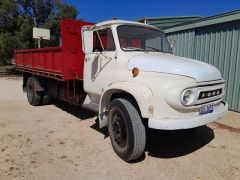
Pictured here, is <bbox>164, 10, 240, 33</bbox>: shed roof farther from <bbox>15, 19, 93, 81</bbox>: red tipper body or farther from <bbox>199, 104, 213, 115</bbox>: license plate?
<bbox>199, 104, 213, 115</bbox>: license plate

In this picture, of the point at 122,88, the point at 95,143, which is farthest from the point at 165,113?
the point at 95,143

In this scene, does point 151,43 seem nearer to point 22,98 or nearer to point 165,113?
point 165,113

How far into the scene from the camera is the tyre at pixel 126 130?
13.4 ft

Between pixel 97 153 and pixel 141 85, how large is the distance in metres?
1.58

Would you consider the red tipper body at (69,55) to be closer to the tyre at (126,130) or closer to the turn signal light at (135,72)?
the tyre at (126,130)

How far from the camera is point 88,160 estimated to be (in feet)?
14.7

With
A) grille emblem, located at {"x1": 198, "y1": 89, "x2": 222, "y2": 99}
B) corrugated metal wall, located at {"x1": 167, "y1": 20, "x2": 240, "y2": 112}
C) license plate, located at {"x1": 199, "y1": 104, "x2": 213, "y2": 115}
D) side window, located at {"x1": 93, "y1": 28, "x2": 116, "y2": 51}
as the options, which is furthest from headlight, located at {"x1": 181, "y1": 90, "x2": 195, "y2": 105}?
corrugated metal wall, located at {"x1": 167, "y1": 20, "x2": 240, "y2": 112}

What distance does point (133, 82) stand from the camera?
4.34 meters

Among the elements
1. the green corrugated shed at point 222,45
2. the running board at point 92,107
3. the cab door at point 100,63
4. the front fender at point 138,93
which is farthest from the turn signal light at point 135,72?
the green corrugated shed at point 222,45

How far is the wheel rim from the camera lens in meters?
4.44

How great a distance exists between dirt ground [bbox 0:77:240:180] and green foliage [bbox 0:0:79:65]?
16.4 meters

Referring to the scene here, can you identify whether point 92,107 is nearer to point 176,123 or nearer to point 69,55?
point 69,55

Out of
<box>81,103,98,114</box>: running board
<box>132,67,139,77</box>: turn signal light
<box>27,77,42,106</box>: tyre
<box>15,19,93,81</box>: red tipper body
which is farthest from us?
<box>27,77,42,106</box>: tyre

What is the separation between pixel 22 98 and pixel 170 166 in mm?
7718
